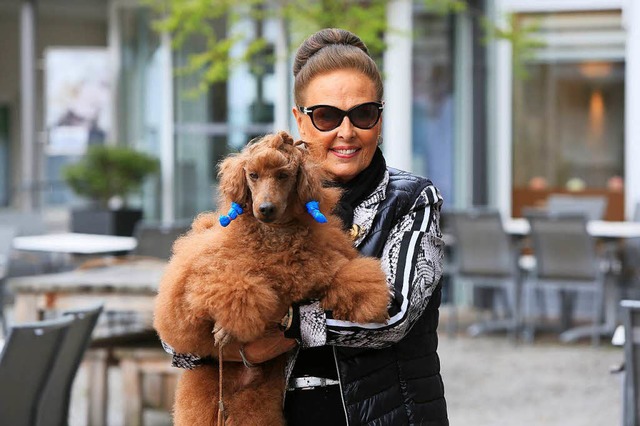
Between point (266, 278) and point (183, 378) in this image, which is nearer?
point (266, 278)

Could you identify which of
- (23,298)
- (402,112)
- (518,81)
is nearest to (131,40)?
(402,112)

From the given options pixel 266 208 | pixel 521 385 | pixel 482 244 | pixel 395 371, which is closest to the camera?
pixel 266 208

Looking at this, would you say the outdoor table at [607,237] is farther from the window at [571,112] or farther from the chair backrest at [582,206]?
the window at [571,112]

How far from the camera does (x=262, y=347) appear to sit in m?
2.20

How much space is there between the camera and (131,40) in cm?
1466

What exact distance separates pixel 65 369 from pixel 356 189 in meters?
2.54

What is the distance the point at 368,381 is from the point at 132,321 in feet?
21.4

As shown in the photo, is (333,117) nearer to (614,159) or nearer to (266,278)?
(266,278)

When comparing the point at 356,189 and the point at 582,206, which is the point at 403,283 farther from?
the point at 582,206

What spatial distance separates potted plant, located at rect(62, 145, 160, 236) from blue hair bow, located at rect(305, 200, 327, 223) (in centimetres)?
1126

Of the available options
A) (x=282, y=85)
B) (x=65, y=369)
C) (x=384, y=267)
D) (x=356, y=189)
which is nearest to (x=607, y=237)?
(x=282, y=85)

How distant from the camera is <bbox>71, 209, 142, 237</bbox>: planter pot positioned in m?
13.1

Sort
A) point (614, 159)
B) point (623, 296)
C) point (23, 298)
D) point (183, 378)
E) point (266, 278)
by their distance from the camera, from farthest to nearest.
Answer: point (614, 159) < point (623, 296) < point (23, 298) < point (183, 378) < point (266, 278)

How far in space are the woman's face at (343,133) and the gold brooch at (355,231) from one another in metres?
0.12
